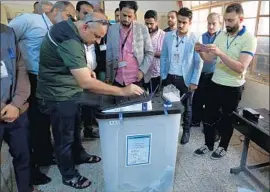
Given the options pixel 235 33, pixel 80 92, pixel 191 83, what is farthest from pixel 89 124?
pixel 235 33

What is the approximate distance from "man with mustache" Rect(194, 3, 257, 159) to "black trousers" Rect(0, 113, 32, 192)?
141 centimetres

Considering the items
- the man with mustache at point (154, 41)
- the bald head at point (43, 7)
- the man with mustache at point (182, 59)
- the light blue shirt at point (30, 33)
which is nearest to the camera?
the light blue shirt at point (30, 33)

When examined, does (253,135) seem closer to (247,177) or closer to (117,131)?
(247,177)

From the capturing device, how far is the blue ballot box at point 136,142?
1177 millimetres

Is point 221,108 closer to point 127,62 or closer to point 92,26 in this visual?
point 127,62

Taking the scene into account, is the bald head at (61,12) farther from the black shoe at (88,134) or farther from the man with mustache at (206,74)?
the man with mustache at (206,74)

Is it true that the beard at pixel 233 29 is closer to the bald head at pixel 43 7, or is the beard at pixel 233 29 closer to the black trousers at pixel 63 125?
the black trousers at pixel 63 125

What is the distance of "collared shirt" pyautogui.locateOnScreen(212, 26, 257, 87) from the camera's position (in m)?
1.66

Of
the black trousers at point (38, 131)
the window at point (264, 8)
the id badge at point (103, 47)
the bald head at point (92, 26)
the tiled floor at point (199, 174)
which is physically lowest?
the tiled floor at point (199, 174)

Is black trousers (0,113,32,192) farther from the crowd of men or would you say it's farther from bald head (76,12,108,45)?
bald head (76,12,108,45)

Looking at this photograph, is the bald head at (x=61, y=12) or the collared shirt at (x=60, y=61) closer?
the collared shirt at (x=60, y=61)

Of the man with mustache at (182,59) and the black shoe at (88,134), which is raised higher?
the man with mustache at (182,59)

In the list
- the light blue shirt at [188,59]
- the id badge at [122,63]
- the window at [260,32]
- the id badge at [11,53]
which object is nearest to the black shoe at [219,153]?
the light blue shirt at [188,59]

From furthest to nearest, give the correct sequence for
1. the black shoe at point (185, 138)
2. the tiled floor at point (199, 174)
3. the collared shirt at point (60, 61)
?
the black shoe at point (185, 138)
the tiled floor at point (199, 174)
the collared shirt at point (60, 61)
